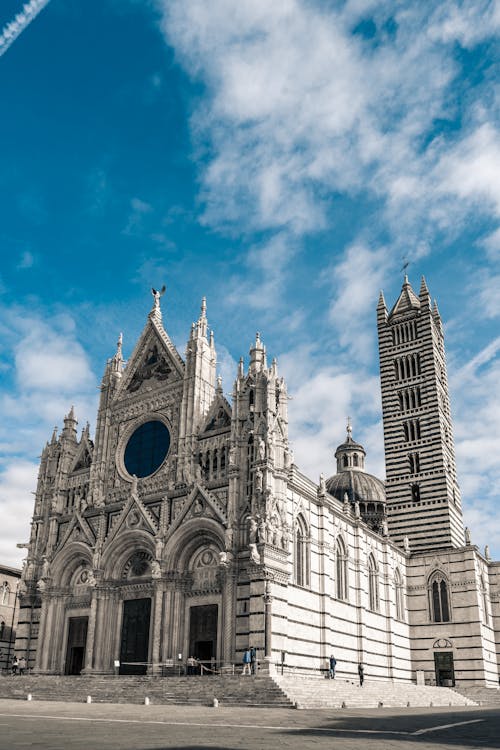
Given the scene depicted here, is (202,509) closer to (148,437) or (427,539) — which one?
(148,437)

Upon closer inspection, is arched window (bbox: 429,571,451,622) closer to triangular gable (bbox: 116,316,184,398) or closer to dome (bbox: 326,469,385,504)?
dome (bbox: 326,469,385,504)

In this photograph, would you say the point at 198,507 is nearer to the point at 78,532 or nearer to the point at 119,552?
the point at 119,552

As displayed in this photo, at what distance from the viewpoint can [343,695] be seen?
26.6 meters

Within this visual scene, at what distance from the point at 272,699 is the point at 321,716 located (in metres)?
5.15

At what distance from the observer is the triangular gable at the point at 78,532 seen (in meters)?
37.2

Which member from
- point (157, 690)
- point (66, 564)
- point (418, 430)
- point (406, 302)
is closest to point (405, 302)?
point (406, 302)

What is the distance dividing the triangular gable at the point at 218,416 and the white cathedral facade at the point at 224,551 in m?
0.08

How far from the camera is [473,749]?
35.5ft

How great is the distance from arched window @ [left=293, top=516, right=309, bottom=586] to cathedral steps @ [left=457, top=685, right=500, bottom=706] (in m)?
13.9

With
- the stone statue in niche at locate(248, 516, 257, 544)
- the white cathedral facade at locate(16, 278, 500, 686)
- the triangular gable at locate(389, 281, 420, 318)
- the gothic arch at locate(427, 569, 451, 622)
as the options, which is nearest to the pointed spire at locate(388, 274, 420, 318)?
the triangular gable at locate(389, 281, 420, 318)

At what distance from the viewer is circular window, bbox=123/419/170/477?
3753cm

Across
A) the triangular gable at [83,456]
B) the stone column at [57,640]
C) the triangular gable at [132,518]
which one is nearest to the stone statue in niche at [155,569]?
the triangular gable at [132,518]

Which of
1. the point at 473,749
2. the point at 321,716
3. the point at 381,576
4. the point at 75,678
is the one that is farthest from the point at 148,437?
the point at 473,749

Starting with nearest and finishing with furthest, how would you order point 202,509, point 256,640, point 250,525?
point 256,640
point 250,525
point 202,509
